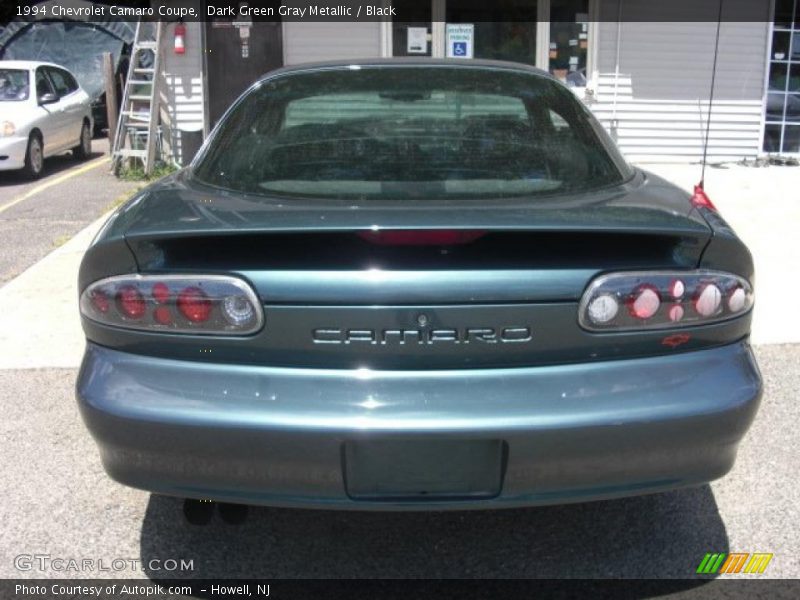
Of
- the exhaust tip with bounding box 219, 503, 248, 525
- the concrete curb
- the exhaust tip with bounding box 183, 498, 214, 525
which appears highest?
the exhaust tip with bounding box 183, 498, 214, 525

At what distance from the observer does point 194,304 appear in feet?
7.92

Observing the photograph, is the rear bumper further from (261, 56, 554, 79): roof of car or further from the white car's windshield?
the white car's windshield

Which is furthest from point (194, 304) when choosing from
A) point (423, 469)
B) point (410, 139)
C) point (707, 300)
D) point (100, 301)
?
point (707, 300)

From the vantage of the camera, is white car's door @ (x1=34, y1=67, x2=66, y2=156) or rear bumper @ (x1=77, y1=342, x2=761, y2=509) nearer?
rear bumper @ (x1=77, y1=342, x2=761, y2=509)

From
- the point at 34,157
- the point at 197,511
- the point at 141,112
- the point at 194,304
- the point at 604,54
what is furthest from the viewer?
the point at 604,54

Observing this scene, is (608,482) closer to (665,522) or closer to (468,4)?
(665,522)

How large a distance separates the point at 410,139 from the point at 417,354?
1108mm

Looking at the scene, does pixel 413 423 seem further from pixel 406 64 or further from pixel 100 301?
pixel 406 64

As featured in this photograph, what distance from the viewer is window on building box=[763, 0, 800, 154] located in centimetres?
1157

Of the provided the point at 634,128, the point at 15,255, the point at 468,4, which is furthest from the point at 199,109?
the point at 634,128

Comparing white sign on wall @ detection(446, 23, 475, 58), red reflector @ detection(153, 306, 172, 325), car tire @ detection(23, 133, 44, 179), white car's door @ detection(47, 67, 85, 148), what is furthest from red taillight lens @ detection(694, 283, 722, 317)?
white car's door @ detection(47, 67, 85, 148)

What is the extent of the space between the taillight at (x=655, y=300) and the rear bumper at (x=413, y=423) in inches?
4.3

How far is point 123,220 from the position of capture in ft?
8.77

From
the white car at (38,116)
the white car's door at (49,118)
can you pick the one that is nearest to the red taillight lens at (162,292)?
the white car at (38,116)
